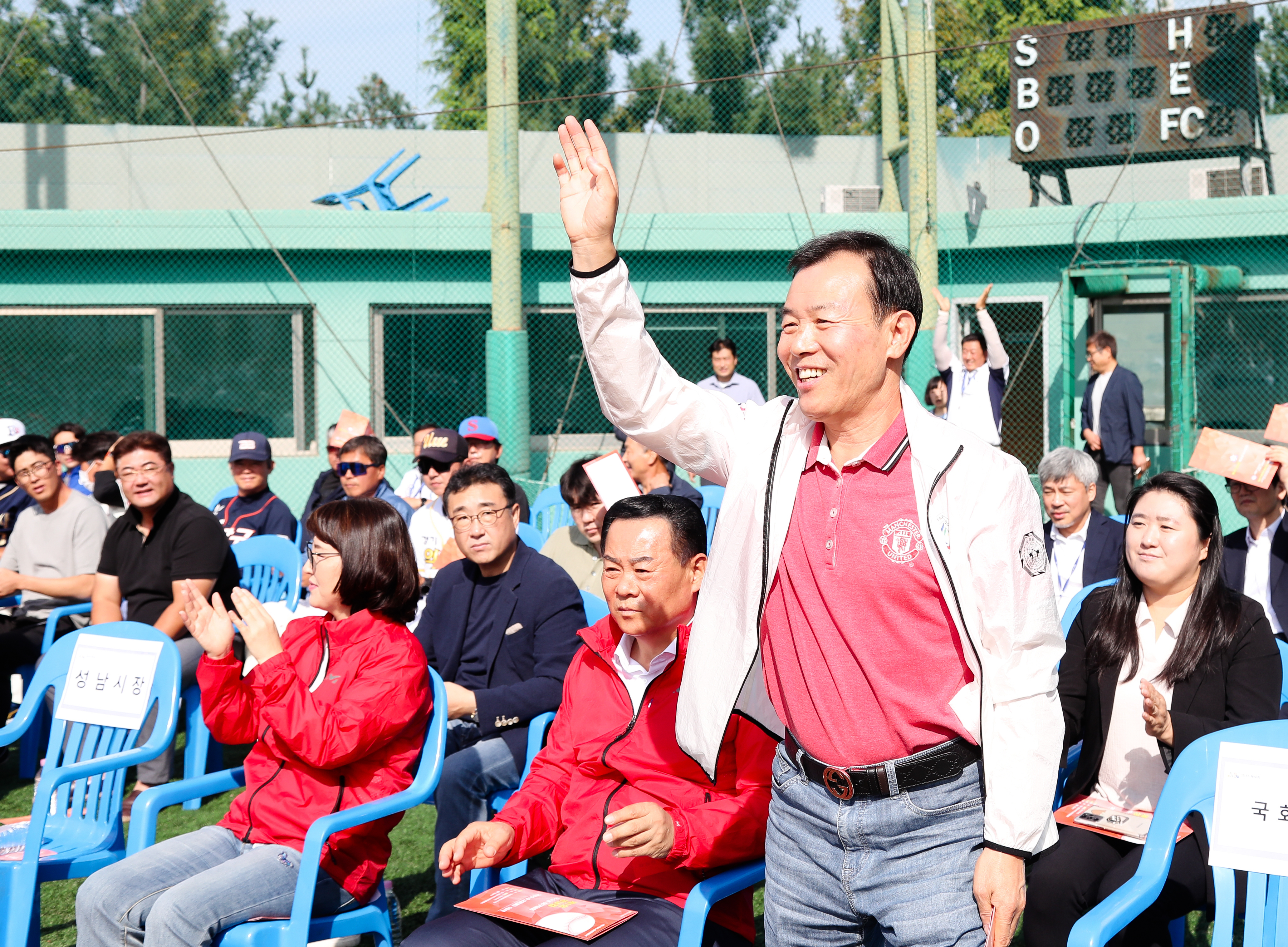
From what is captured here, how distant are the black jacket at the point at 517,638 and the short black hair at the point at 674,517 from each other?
2.60 ft

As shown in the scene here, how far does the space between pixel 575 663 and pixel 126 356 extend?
8739 mm

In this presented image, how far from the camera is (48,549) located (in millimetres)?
5141

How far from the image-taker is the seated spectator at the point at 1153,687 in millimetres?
2514

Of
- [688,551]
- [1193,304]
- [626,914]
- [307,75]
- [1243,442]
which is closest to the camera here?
[626,914]

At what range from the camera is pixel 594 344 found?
1.71m

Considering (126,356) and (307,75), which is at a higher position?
(307,75)

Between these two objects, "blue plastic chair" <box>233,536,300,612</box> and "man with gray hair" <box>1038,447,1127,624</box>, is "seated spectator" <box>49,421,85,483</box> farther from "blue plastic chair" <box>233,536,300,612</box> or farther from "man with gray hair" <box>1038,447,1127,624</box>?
"man with gray hair" <box>1038,447,1127,624</box>

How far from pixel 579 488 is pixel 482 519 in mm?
1136

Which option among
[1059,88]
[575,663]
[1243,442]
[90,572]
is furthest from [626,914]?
[1059,88]

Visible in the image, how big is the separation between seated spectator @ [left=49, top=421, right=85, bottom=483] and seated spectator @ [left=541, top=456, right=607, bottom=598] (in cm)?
365

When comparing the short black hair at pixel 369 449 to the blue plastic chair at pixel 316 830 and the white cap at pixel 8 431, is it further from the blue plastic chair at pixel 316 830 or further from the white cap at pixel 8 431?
the blue plastic chair at pixel 316 830

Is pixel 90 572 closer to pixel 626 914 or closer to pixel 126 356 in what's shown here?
pixel 626 914

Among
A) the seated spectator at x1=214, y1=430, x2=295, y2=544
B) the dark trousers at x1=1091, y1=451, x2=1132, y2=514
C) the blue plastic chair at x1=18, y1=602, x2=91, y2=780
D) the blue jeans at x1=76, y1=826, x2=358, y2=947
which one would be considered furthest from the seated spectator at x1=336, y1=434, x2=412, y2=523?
the dark trousers at x1=1091, y1=451, x2=1132, y2=514

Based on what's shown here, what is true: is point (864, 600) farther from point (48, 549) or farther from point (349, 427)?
point (349, 427)
